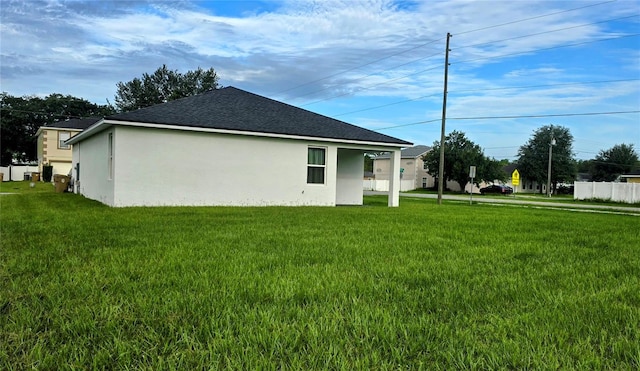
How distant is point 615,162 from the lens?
63531 mm

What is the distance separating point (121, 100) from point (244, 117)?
4129 cm

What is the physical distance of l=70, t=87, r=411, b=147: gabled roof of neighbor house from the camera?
1398cm

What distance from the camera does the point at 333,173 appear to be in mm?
16938

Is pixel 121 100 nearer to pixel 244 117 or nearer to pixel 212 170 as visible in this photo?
pixel 244 117

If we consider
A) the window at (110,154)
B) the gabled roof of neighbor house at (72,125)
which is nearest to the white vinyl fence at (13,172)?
the gabled roof of neighbor house at (72,125)

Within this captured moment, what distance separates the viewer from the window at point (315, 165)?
1662 cm

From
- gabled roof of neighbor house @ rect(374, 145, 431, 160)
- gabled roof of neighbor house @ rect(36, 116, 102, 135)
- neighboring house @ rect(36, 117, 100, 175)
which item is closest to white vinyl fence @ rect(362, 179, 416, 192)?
gabled roof of neighbor house @ rect(374, 145, 431, 160)

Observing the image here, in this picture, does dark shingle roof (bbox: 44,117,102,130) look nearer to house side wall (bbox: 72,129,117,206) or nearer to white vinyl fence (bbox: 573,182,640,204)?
house side wall (bbox: 72,129,117,206)

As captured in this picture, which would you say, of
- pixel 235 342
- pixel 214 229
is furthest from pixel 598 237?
pixel 235 342

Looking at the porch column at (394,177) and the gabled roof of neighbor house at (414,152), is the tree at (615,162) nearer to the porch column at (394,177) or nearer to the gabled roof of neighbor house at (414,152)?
the gabled roof of neighbor house at (414,152)

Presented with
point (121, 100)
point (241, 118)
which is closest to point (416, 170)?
point (121, 100)

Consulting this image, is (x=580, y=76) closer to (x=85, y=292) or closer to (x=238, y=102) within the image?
(x=238, y=102)

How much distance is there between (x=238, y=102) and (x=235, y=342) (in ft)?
51.5

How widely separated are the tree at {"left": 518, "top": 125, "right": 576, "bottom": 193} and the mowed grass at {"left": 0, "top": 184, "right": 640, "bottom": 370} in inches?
2188
